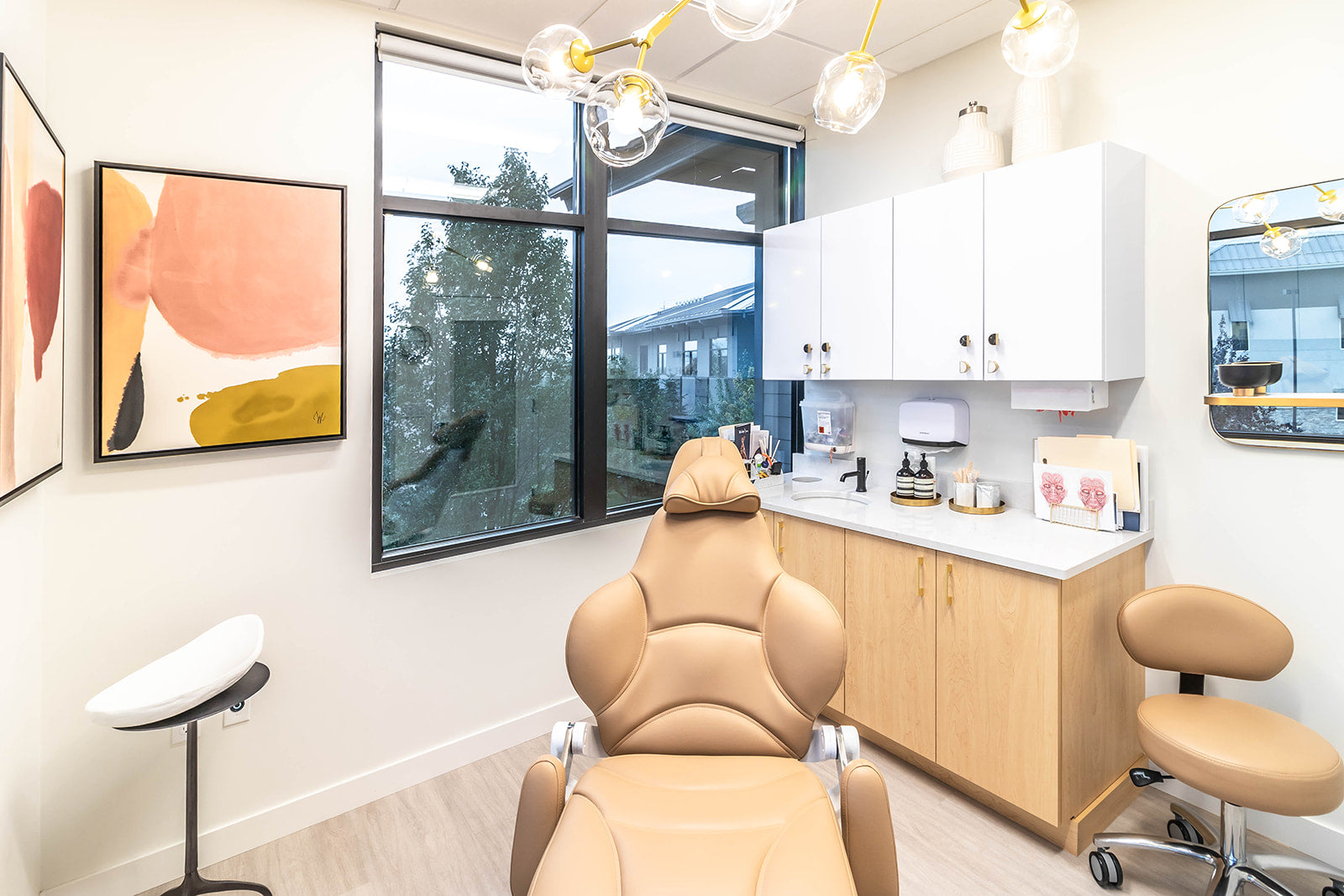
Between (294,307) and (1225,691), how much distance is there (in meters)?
3.33

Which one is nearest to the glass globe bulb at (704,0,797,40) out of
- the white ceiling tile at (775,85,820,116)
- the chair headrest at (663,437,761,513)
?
the chair headrest at (663,437,761,513)

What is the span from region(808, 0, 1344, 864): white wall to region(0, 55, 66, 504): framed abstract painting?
108 inches

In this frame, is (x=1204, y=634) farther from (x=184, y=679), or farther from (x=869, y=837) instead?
(x=184, y=679)

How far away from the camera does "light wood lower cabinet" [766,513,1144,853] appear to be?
1996mm

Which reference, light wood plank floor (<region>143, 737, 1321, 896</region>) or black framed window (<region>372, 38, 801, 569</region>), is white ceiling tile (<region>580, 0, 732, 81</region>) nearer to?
black framed window (<region>372, 38, 801, 569</region>)

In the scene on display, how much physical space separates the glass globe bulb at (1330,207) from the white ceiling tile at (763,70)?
172cm

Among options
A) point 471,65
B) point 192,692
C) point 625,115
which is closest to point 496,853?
point 192,692

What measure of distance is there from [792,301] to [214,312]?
7.60 feet

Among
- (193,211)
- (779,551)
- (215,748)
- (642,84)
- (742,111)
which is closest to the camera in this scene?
(642,84)

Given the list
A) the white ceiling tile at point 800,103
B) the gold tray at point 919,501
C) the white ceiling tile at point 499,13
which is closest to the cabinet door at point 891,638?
the gold tray at point 919,501

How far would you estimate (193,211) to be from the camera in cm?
192

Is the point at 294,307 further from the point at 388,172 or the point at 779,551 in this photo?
the point at 779,551

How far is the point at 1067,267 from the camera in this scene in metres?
2.14

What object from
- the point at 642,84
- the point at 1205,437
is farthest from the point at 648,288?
the point at 1205,437
